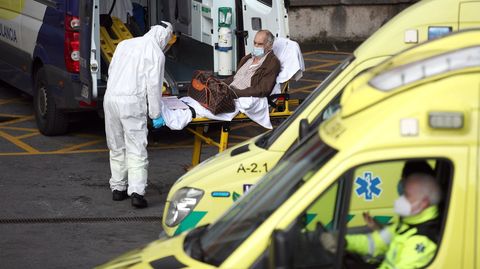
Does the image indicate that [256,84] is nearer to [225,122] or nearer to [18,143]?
[225,122]

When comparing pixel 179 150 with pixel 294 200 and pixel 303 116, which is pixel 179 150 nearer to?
pixel 303 116

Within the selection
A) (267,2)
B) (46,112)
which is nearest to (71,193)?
(46,112)

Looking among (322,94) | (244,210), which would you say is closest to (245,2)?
(322,94)

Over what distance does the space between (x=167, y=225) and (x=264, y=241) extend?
2.58 meters

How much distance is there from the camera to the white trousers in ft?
30.3

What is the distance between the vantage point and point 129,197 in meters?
9.96

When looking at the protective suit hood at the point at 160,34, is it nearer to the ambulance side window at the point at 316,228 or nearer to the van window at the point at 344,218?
the van window at the point at 344,218

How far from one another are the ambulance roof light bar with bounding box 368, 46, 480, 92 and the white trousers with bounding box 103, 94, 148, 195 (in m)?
5.09

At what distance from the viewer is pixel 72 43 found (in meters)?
11.5

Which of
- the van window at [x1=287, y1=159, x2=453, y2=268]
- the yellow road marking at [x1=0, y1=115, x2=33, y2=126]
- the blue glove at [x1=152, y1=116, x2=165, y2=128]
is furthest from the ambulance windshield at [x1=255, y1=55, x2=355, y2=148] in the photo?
the yellow road marking at [x1=0, y1=115, x2=33, y2=126]

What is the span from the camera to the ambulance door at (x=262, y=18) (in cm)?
1185

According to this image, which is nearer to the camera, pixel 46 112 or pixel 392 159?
pixel 392 159

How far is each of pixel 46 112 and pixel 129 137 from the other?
11.6 feet

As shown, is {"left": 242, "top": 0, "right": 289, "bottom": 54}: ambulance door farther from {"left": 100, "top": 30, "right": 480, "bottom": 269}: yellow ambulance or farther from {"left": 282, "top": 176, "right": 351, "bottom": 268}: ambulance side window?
{"left": 282, "top": 176, "right": 351, "bottom": 268}: ambulance side window
